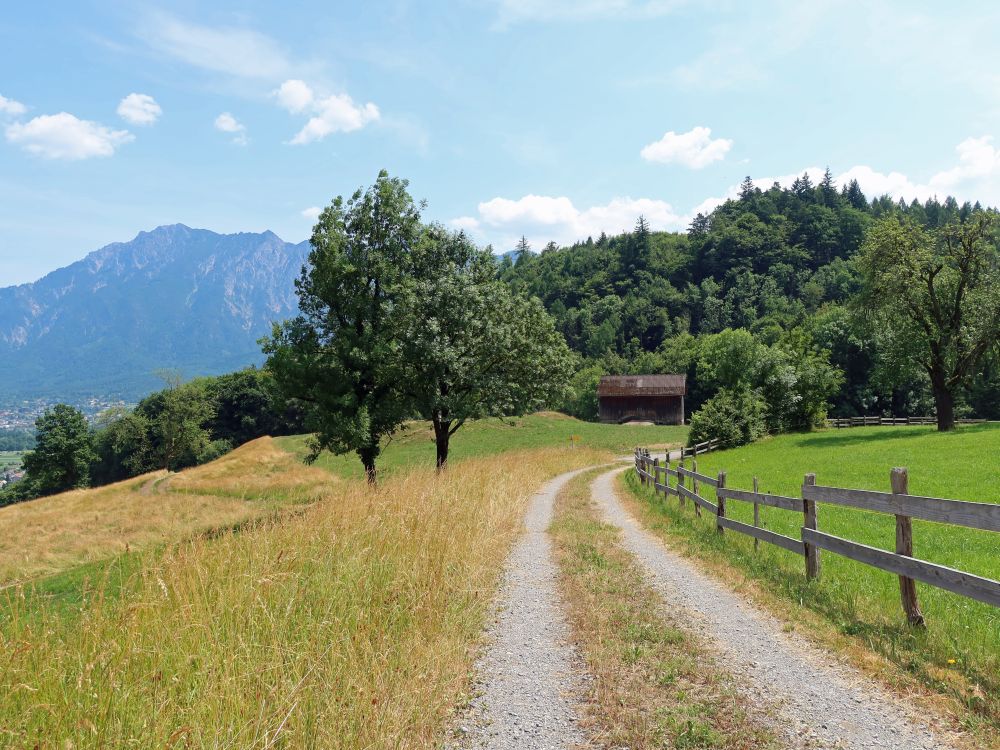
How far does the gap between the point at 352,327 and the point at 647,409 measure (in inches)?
2692

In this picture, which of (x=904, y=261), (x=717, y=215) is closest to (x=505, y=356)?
(x=904, y=261)

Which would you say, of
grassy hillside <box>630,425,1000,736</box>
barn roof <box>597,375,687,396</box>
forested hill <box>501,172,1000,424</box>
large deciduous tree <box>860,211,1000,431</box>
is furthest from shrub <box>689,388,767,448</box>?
forested hill <box>501,172,1000,424</box>

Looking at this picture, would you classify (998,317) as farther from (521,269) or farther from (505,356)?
(521,269)

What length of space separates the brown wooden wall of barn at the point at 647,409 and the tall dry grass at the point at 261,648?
80.3 m

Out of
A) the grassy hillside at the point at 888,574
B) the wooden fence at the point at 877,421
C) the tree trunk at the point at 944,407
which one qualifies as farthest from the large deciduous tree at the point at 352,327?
the wooden fence at the point at 877,421

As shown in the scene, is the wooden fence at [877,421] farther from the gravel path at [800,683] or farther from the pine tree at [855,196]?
the pine tree at [855,196]

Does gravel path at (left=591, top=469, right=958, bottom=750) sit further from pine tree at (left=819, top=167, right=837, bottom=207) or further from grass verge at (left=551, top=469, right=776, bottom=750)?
pine tree at (left=819, top=167, right=837, bottom=207)

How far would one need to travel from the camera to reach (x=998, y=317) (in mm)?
34781

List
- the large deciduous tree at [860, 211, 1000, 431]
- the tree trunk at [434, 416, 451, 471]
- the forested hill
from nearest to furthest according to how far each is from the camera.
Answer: the tree trunk at [434, 416, 451, 471] < the large deciduous tree at [860, 211, 1000, 431] < the forested hill

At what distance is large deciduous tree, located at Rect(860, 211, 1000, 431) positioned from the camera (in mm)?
37906

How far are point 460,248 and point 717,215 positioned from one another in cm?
19297

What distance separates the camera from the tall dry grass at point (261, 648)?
336cm

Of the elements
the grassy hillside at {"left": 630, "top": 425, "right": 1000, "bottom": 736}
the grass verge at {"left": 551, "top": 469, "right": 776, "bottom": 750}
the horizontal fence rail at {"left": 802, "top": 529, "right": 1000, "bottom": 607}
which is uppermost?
the horizontal fence rail at {"left": 802, "top": 529, "right": 1000, "bottom": 607}

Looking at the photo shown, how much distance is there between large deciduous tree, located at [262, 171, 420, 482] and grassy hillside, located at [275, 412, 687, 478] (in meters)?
20.2
